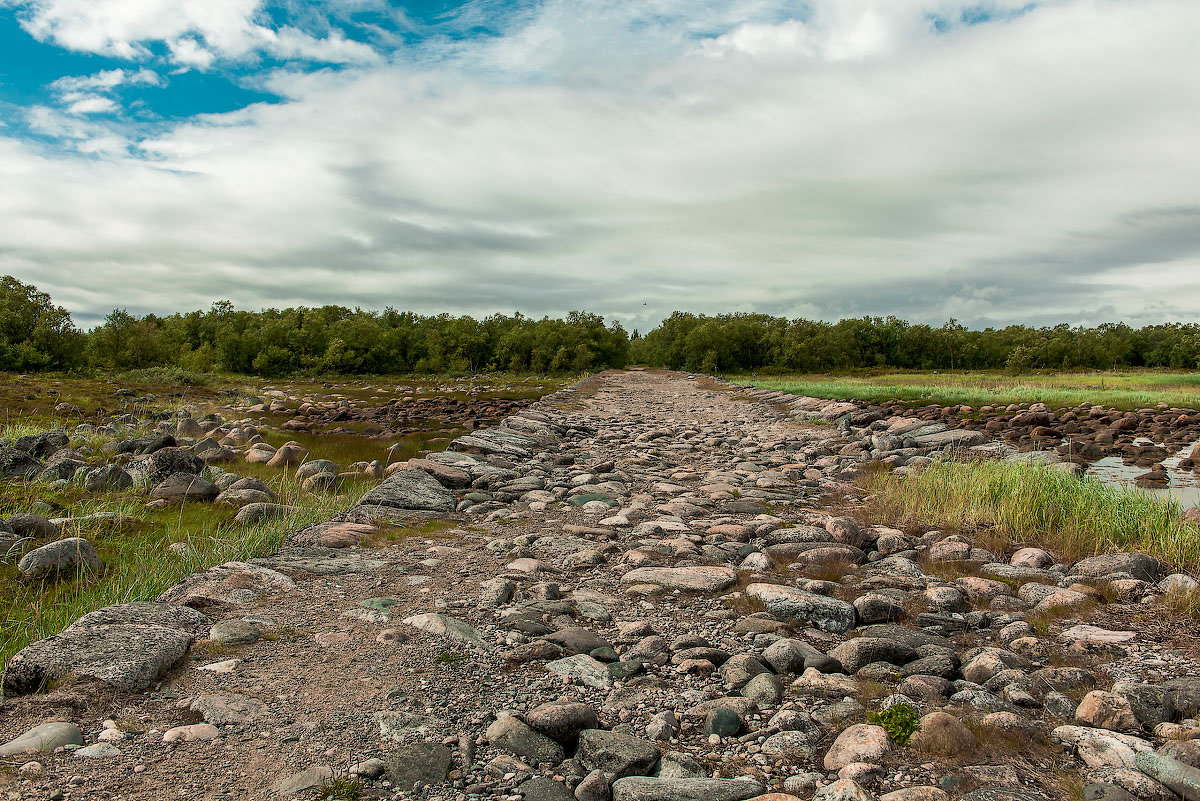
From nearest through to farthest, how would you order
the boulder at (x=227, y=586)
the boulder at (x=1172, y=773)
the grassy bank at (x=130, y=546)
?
the boulder at (x=1172, y=773) → the grassy bank at (x=130, y=546) → the boulder at (x=227, y=586)

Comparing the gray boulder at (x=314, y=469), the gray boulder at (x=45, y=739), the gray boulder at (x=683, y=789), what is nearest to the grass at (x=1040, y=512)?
the gray boulder at (x=683, y=789)

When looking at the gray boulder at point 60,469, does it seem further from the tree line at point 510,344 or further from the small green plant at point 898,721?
the tree line at point 510,344

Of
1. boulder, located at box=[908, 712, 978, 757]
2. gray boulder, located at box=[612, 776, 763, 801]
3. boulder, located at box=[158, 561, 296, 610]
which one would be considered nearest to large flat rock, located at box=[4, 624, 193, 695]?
boulder, located at box=[158, 561, 296, 610]

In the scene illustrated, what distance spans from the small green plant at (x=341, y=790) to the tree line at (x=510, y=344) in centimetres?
5611

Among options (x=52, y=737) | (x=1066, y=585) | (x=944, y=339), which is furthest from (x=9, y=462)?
(x=944, y=339)

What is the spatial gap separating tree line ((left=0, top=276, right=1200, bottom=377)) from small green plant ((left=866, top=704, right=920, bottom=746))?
57.7 m

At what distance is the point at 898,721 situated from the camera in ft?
11.5

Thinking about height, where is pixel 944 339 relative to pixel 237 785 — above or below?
above

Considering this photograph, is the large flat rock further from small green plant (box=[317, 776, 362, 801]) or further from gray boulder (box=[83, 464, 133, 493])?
gray boulder (box=[83, 464, 133, 493])

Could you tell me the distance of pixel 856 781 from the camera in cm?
303

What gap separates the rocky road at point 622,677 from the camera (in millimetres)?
3055

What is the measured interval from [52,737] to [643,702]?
10.0 feet

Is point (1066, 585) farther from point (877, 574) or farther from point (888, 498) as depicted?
point (888, 498)

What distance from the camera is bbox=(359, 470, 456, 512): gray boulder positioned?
8.88m
